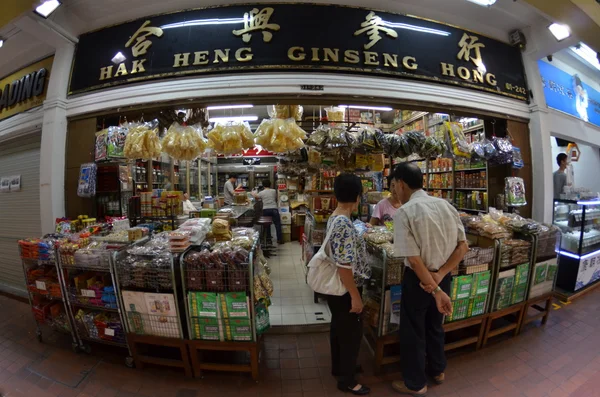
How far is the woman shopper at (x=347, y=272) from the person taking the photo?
167 centimetres

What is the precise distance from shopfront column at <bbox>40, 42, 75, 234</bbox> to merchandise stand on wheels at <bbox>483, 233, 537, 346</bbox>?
561cm

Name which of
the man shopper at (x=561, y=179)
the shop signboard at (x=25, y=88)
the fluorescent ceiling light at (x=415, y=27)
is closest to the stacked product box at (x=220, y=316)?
the fluorescent ceiling light at (x=415, y=27)

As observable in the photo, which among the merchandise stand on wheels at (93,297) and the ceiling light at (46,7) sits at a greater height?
the ceiling light at (46,7)

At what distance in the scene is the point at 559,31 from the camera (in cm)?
341

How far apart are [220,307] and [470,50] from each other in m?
4.87

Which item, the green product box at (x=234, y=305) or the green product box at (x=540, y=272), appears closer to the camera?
the green product box at (x=234, y=305)

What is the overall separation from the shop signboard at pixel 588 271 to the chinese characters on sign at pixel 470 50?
11.0ft

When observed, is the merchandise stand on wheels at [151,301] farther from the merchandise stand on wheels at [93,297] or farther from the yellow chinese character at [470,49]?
the yellow chinese character at [470,49]

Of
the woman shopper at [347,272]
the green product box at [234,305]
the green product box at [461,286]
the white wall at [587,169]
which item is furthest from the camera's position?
the white wall at [587,169]

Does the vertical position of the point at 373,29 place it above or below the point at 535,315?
above

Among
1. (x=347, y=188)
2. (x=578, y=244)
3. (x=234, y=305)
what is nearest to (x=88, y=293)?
(x=234, y=305)

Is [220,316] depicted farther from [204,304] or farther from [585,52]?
[585,52]

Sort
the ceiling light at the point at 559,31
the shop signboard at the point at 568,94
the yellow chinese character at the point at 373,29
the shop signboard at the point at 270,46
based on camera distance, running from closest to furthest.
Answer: the shop signboard at the point at 270,46 < the yellow chinese character at the point at 373,29 < the ceiling light at the point at 559,31 < the shop signboard at the point at 568,94

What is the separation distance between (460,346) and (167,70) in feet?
15.4
